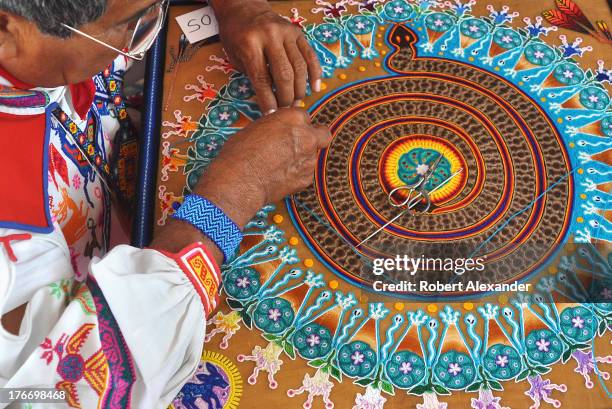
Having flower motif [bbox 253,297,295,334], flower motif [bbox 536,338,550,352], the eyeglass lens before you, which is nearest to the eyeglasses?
the eyeglass lens

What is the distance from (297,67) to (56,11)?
0.54 m

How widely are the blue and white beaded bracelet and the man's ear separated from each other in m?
0.36

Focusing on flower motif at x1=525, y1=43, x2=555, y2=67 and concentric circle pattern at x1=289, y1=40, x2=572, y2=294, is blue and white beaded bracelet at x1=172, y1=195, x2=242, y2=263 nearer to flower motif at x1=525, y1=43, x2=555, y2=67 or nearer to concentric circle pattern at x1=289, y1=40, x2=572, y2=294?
concentric circle pattern at x1=289, y1=40, x2=572, y2=294

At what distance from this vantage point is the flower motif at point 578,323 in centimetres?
98

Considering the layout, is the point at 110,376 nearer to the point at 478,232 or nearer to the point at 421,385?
the point at 421,385

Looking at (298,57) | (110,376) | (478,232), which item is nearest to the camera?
(110,376)

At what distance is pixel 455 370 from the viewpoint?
95 cm

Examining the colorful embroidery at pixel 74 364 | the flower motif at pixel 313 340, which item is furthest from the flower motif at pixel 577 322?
the colorful embroidery at pixel 74 364

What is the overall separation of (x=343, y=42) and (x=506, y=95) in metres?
0.38

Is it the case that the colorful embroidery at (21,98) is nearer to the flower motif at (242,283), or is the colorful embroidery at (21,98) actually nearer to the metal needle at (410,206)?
the flower motif at (242,283)

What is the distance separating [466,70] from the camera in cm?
124

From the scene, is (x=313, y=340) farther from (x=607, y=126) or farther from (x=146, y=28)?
(x=607, y=126)

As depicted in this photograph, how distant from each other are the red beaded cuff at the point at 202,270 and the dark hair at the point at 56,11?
0.37m

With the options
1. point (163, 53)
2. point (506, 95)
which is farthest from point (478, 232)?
point (163, 53)
